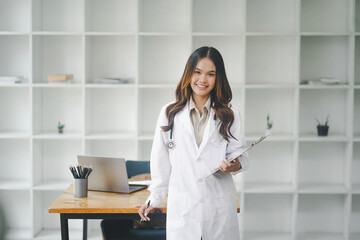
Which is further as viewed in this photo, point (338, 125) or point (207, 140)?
point (338, 125)

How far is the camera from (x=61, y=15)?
4.69m

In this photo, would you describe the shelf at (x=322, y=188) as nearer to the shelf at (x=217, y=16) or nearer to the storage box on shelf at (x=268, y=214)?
the storage box on shelf at (x=268, y=214)

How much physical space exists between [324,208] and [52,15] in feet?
11.2

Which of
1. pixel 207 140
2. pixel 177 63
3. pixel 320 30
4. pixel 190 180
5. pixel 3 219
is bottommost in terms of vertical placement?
pixel 3 219

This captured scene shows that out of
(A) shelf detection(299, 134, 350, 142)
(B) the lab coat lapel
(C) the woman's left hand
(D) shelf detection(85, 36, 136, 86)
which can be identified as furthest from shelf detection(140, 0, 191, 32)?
(C) the woman's left hand

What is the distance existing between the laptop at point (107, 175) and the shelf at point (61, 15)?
2.12 metres

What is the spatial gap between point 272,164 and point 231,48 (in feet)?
4.13

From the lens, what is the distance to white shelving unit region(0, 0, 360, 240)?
4.64m

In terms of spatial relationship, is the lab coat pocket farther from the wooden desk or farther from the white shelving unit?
the white shelving unit

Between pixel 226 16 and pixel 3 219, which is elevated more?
pixel 226 16

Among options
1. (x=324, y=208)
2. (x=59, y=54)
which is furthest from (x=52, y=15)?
(x=324, y=208)

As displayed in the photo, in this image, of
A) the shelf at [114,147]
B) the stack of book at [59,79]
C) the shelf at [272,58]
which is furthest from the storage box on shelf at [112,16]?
the shelf at [272,58]

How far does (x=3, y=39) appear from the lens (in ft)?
15.5

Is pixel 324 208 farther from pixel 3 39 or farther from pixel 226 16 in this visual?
pixel 3 39
